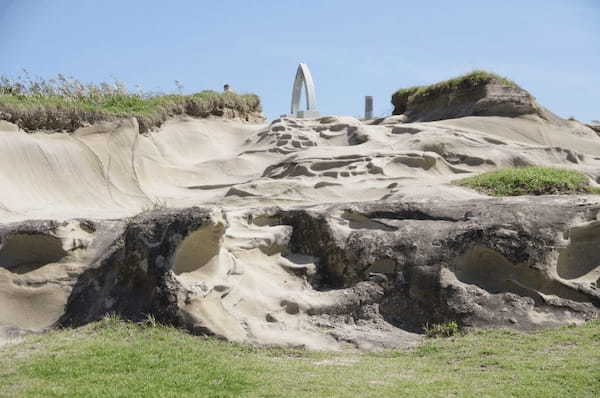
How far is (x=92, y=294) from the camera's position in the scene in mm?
6699

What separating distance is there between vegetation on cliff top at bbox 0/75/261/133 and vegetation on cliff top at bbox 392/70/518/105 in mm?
3716

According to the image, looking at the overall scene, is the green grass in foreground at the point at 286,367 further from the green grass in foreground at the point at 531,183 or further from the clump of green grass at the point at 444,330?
the green grass in foreground at the point at 531,183

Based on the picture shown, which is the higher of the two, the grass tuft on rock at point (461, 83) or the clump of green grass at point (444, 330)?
the grass tuft on rock at point (461, 83)

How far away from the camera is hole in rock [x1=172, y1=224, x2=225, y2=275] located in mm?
6070

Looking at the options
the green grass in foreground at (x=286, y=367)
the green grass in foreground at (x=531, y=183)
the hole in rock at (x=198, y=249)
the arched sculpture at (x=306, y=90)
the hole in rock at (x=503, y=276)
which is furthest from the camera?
the arched sculpture at (x=306, y=90)

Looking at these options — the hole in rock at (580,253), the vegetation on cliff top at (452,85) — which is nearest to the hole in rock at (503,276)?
the hole in rock at (580,253)

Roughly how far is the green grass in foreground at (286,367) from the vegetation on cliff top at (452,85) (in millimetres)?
8287

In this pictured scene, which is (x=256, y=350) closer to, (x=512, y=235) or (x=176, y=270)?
(x=176, y=270)

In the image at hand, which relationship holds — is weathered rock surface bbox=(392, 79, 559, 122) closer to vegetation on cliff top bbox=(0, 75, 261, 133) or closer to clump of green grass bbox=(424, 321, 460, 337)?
vegetation on cliff top bbox=(0, 75, 261, 133)

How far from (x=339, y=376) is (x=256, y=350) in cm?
96

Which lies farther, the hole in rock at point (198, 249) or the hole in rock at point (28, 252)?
the hole in rock at point (28, 252)

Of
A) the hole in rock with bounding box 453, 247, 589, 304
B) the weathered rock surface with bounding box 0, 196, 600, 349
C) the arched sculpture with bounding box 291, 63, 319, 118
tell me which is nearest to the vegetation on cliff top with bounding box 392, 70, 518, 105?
the arched sculpture with bounding box 291, 63, 319, 118

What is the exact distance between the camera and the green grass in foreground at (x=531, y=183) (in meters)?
8.80

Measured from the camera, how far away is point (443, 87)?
14438 millimetres
